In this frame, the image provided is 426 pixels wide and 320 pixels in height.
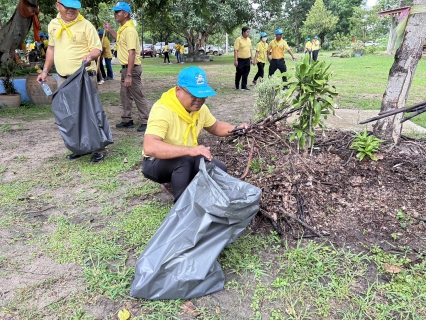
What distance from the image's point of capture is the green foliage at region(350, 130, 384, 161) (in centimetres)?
306

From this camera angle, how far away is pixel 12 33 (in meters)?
7.58

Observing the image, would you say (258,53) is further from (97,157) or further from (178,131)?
(178,131)

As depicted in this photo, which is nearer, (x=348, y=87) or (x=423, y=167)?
(x=423, y=167)

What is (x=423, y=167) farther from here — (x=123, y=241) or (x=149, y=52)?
(x=149, y=52)

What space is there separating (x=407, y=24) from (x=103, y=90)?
8386mm

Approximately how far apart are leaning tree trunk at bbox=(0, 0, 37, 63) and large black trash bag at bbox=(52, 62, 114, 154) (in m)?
5.21

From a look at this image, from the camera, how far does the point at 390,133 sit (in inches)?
129

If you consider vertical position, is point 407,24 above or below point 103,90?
above

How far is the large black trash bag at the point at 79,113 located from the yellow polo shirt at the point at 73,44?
32 cm

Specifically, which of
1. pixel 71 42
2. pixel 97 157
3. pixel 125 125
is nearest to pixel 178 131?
pixel 97 157

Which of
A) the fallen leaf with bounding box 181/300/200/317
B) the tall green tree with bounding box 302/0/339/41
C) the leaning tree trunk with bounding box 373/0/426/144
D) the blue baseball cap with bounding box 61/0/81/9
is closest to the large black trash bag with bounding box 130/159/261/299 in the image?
the fallen leaf with bounding box 181/300/200/317

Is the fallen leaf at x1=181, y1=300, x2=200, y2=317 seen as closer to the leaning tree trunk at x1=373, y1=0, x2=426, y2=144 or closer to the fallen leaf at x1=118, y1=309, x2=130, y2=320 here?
the fallen leaf at x1=118, y1=309, x2=130, y2=320

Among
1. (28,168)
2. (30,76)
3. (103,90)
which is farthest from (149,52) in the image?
(28,168)

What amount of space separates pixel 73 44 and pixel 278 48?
20.7ft
